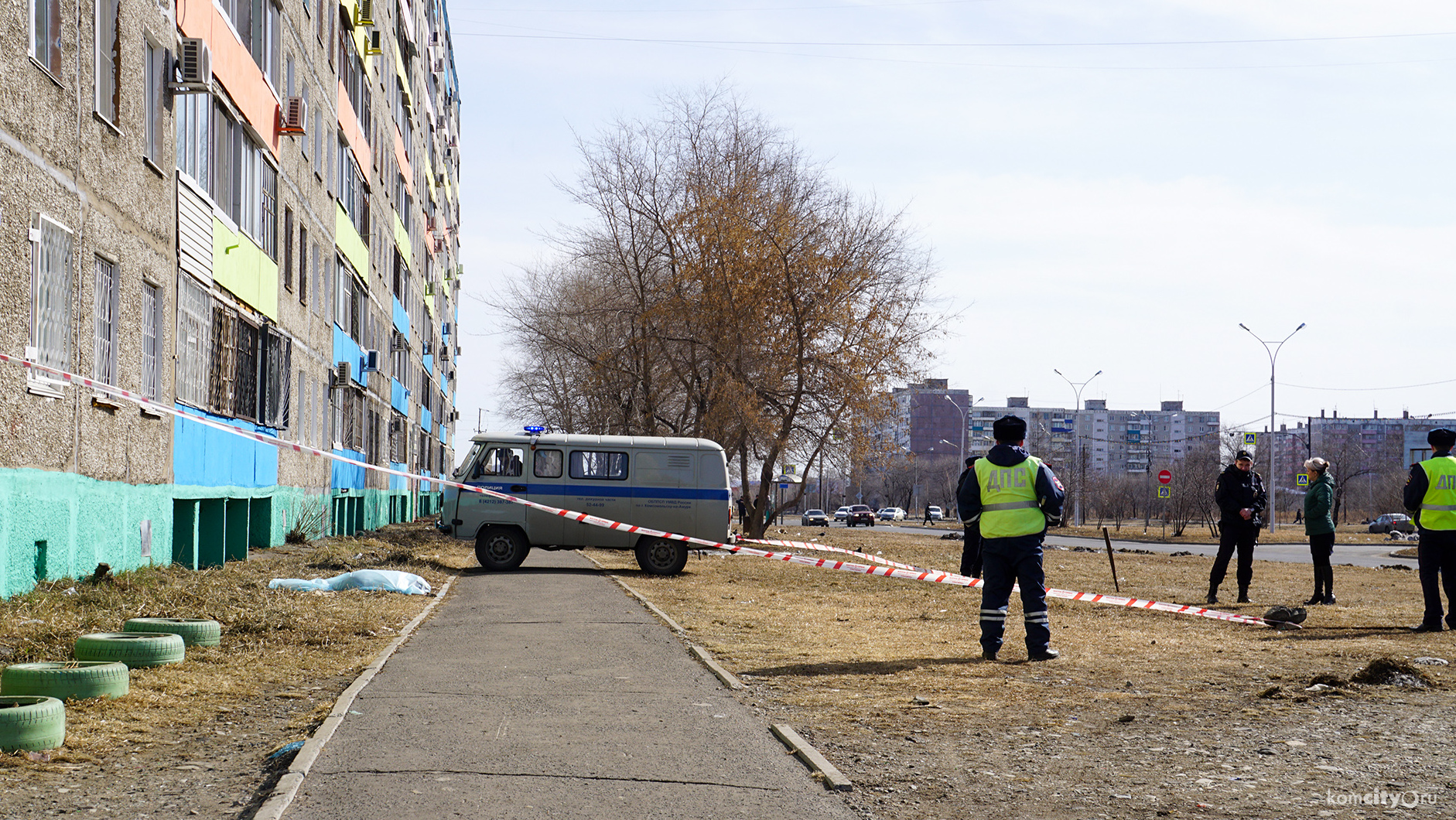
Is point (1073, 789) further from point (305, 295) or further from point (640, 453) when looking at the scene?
point (305, 295)

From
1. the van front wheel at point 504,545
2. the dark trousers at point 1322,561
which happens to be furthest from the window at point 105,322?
the dark trousers at point 1322,561

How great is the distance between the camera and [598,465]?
20047mm

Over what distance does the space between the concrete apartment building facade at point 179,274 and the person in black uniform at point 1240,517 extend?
12.7 meters

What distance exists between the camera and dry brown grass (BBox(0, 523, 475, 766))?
6602 millimetres

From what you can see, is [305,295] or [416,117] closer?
[305,295]

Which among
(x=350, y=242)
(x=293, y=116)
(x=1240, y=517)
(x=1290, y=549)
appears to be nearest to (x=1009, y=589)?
(x=1240, y=517)

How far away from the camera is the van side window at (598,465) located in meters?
20.0

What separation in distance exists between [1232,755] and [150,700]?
5813mm

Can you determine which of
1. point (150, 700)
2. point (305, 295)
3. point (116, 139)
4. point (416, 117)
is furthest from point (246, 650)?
point (416, 117)

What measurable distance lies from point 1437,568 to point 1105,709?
6.25m

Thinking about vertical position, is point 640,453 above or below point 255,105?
below

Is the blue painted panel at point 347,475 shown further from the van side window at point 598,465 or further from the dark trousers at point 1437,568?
the dark trousers at point 1437,568

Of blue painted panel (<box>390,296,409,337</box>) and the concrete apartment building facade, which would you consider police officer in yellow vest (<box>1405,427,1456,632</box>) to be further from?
blue painted panel (<box>390,296,409,337</box>)

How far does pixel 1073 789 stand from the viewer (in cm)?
548
